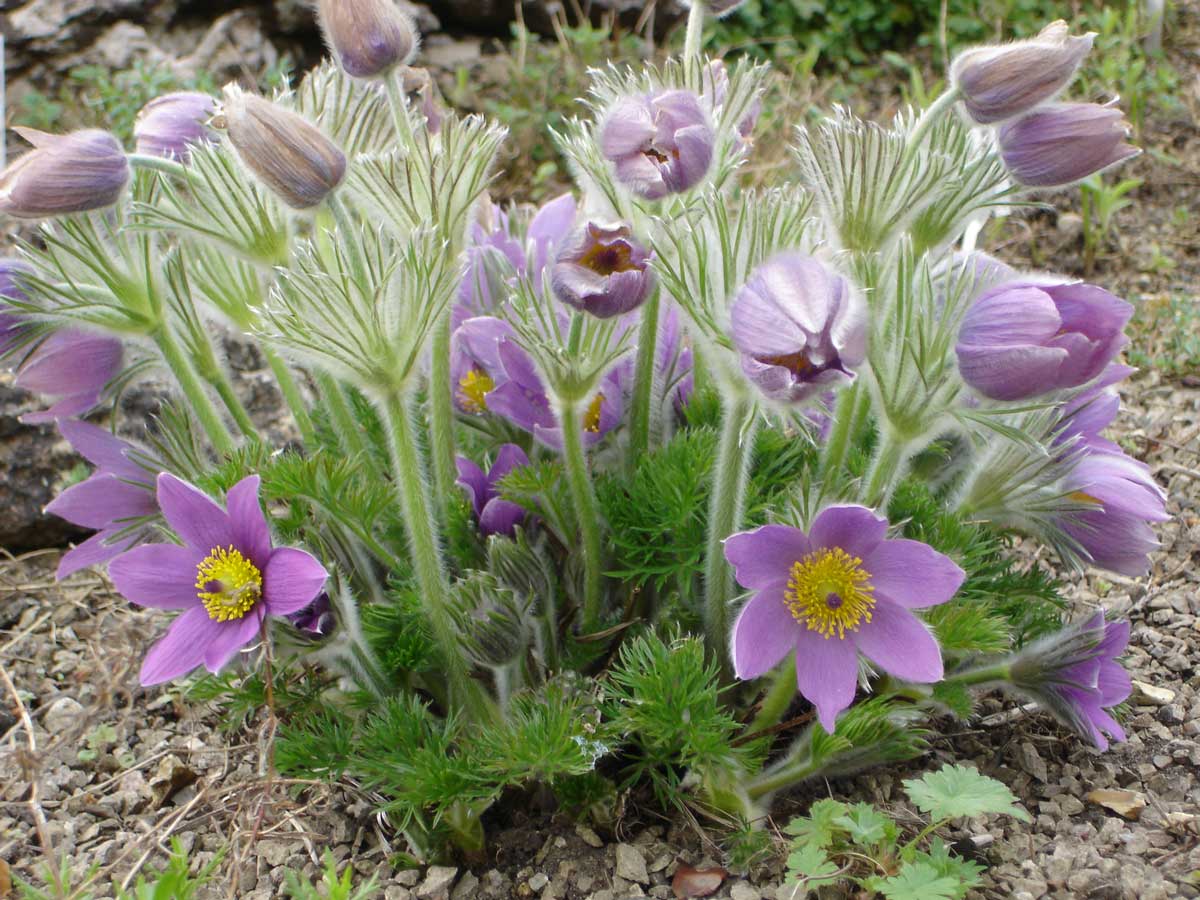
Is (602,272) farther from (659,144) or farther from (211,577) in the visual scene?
(211,577)

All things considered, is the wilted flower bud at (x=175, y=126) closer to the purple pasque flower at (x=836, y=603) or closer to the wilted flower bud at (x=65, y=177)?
the wilted flower bud at (x=65, y=177)

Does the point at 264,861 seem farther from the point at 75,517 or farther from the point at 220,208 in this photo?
the point at 220,208

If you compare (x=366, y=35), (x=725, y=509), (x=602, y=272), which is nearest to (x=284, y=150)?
(x=366, y=35)

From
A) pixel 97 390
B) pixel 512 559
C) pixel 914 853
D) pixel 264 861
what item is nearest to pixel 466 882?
pixel 264 861

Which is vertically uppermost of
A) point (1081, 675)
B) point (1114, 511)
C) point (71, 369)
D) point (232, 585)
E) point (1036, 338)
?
point (1036, 338)

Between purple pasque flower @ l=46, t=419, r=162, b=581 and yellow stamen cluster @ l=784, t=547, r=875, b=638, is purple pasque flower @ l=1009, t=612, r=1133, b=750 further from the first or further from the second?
purple pasque flower @ l=46, t=419, r=162, b=581

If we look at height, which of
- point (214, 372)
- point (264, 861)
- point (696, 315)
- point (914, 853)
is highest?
point (696, 315)
